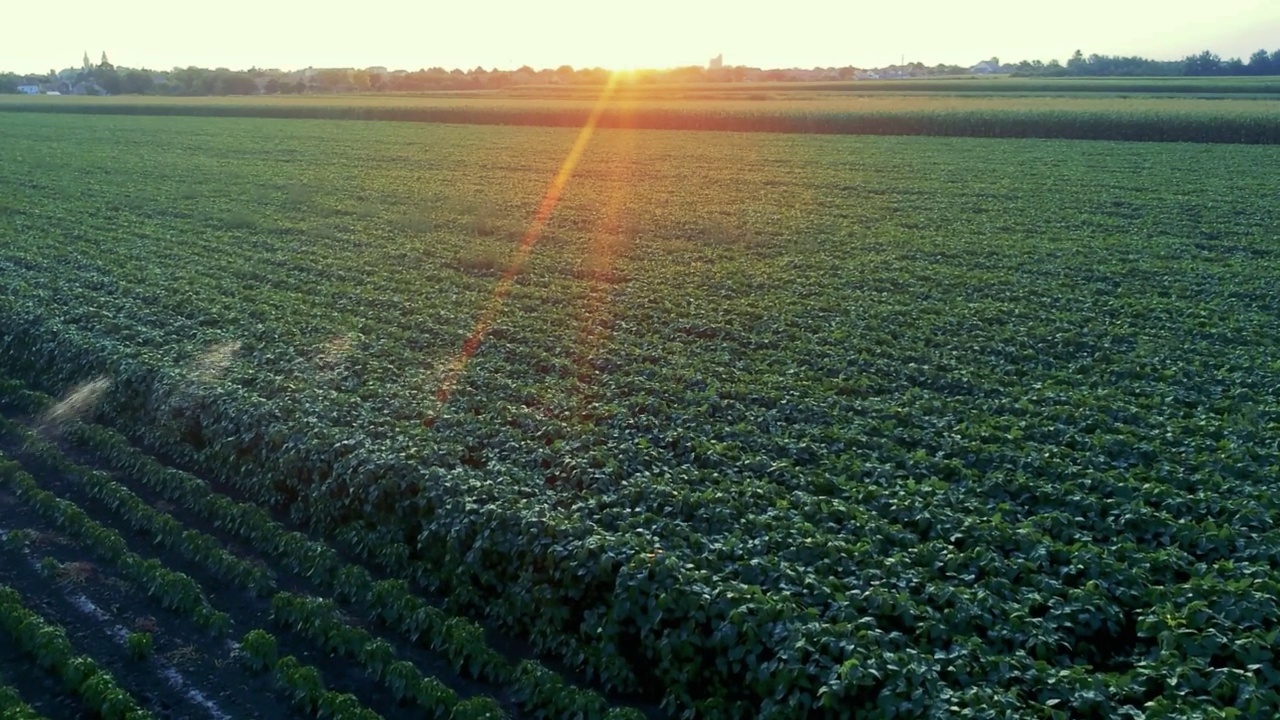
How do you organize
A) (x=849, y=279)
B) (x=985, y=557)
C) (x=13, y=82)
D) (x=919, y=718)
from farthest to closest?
(x=13, y=82)
(x=849, y=279)
(x=985, y=557)
(x=919, y=718)

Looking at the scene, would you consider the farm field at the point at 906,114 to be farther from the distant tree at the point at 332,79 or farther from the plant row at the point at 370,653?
the plant row at the point at 370,653

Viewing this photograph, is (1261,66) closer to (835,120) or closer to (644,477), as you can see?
(835,120)

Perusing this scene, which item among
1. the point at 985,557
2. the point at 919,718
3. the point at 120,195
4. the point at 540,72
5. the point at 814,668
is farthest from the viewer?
the point at 540,72

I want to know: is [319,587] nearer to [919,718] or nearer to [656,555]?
[656,555]

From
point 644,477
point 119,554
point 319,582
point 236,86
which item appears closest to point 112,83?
point 236,86

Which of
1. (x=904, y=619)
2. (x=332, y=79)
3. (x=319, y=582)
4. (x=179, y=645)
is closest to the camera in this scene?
(x=904, y=619)

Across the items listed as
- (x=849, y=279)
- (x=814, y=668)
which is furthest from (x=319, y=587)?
(x=849, y=279)
